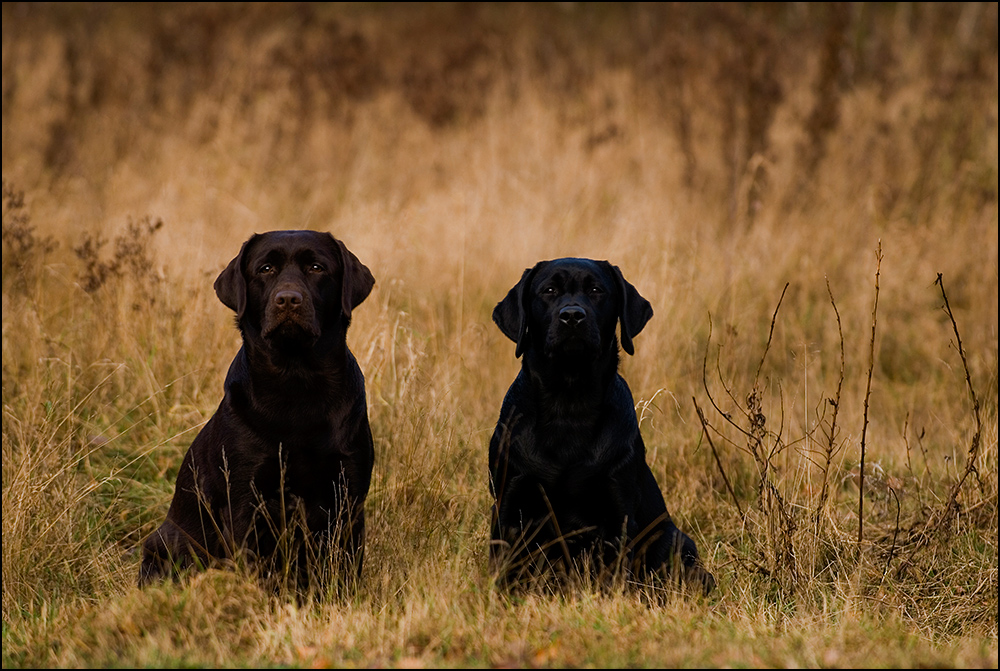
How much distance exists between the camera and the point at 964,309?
7047 mm

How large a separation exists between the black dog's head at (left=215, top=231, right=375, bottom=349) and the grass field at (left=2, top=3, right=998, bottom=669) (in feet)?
2.67

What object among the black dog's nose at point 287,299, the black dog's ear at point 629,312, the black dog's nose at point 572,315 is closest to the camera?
the black dog's nose at point 287,299

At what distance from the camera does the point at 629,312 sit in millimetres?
3980

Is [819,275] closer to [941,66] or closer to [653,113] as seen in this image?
[653,113]

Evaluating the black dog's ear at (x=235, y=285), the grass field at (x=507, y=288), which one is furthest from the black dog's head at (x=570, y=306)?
the black dog's ear at (x=235, y=285)

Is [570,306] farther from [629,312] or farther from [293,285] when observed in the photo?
[293,285]

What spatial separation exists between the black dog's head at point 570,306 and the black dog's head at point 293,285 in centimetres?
60

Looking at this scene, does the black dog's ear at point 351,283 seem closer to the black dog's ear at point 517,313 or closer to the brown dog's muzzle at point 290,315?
the brown dog's muzzle at point 290,315

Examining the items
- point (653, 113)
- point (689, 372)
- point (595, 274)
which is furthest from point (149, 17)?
point (595, 274)

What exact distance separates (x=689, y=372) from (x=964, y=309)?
2522 mm

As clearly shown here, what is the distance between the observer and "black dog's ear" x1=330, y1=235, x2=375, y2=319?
12.3ft

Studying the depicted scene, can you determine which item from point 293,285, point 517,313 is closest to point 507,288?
point 517,313

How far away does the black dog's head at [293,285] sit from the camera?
356 cm

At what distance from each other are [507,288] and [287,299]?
3.07m
